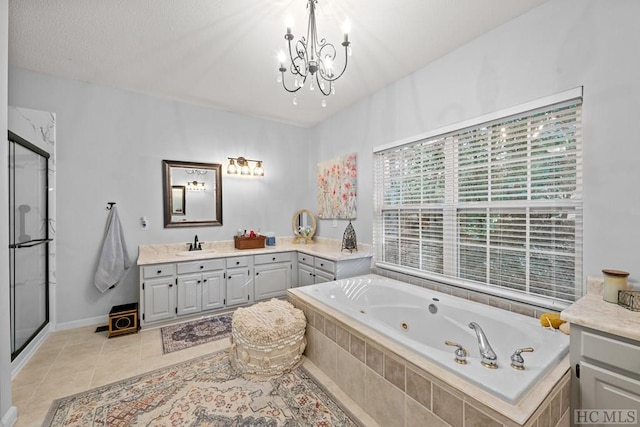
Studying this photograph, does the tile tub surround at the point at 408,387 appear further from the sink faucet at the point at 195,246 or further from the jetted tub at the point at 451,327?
the sink faucet at the point at 195,246

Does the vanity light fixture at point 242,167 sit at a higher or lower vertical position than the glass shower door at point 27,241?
higher

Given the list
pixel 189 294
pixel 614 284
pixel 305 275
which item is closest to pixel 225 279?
pixel 189 294

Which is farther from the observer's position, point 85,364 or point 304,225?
point 304,225

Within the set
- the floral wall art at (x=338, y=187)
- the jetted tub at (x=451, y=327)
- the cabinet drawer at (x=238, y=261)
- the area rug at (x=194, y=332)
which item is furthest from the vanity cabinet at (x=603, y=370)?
the cabinet drawer at (x=238, y=261)

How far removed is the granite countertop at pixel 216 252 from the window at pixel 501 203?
61 cm

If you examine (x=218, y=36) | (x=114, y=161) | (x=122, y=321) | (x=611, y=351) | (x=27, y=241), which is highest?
(x=218, y=36)

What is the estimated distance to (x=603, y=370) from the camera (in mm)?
1266

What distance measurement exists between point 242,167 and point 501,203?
10.5 ft

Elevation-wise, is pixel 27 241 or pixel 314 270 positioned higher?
pixel 27 241

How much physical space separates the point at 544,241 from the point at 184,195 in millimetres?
3794

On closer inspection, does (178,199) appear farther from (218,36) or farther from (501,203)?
(501,203)

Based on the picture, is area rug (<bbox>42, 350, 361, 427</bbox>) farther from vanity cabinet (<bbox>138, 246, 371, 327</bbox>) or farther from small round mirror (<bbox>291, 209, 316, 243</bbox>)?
small round mirror (<bbox>291, 209, 316, 243</bbox>)

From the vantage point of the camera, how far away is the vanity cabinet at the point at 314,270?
315 cm

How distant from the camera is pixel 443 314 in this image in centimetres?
224
